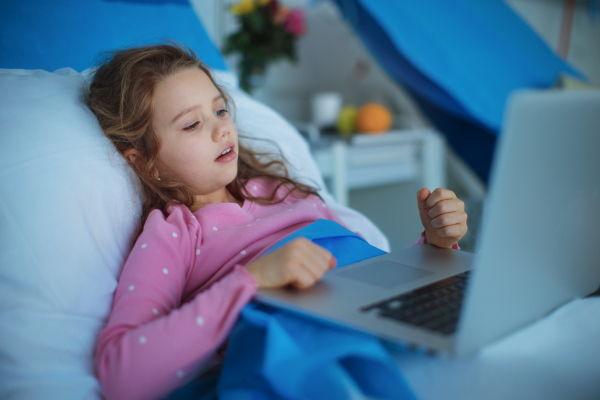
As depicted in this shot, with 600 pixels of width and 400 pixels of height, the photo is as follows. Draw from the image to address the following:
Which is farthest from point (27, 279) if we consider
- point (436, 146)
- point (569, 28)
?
point (569, 28)

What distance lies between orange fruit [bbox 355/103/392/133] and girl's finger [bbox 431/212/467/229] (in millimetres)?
1095

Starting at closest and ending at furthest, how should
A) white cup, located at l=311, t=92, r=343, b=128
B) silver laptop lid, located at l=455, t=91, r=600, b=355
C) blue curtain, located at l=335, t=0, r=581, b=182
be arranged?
silver laptop lid, located at l=455, t=91, r=600, b=355
blue curtain, located at l=335, t=0, r=581, b=182
white cup, located at l=311, t=92, r=343, b=128

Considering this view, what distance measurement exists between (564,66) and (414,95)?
647mm

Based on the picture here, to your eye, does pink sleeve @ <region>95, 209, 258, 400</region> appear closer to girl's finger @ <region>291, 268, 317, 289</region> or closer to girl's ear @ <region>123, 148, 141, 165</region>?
girl's finger @ <region>291, 268, 317, 289</region>

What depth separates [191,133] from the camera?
2.55ft

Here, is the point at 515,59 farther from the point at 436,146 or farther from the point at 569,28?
the point at 569,28

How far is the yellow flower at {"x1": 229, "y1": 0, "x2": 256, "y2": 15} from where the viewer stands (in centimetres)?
171

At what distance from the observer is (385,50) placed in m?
1.69

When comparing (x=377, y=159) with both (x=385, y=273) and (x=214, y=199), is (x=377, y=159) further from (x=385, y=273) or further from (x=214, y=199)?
(x=385, y=273)

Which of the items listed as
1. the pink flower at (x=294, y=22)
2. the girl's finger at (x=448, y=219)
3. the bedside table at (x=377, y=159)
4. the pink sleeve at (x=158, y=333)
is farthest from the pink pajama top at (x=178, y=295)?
A: the pink flower at (x=294, y=22)

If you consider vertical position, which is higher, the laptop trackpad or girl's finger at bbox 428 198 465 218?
girl's finger at bbox 428 198 465 218

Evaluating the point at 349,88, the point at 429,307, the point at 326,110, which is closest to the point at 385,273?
the point at 429,307

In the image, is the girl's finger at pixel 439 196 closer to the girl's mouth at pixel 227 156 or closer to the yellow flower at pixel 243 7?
the girl's mouth at pixel 227 156

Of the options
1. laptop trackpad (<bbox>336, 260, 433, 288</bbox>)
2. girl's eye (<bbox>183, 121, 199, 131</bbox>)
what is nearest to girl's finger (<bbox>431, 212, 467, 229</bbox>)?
laptop trackpad (<bbox>336, 260, 433, 288</bbox>)
